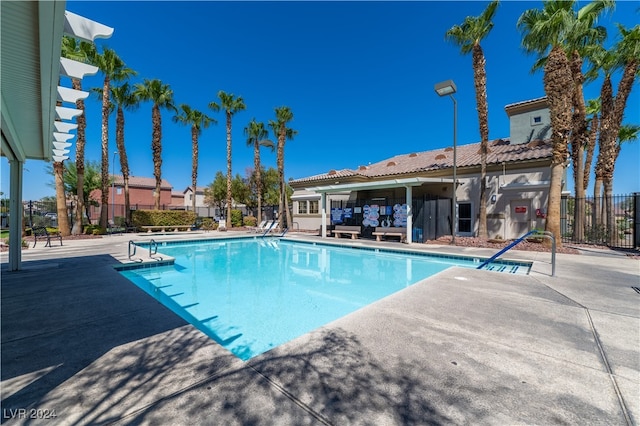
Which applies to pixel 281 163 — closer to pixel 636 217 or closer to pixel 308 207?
pixel 308 207

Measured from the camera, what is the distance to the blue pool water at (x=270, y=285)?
5090mm

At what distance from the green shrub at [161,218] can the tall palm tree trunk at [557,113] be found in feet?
76.2

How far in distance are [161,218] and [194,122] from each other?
9.32 metres

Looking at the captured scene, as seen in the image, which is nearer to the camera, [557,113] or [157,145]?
[557,113]

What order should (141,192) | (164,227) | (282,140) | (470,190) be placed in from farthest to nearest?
(141,192) < (282,140) < (164,227) < (470,190)

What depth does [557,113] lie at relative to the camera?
10.8 metres

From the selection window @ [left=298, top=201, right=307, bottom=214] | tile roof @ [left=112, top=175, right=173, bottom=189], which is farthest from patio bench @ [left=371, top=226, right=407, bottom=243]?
tile roof @ [left=112, top=175, right=173, bottom=189]

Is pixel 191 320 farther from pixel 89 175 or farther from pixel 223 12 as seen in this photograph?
pixel 89 175

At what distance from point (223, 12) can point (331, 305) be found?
50.3ft

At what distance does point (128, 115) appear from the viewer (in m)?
20.5

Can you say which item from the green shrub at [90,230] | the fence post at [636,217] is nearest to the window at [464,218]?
the fence post at [636,217]

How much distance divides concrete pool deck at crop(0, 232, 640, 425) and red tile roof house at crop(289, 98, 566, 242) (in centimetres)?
1021

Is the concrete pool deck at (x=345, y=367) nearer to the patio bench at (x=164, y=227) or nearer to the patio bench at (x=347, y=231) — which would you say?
the patio bench at (x=347, y=231)

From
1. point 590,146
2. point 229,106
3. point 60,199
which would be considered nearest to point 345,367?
point 590,146
